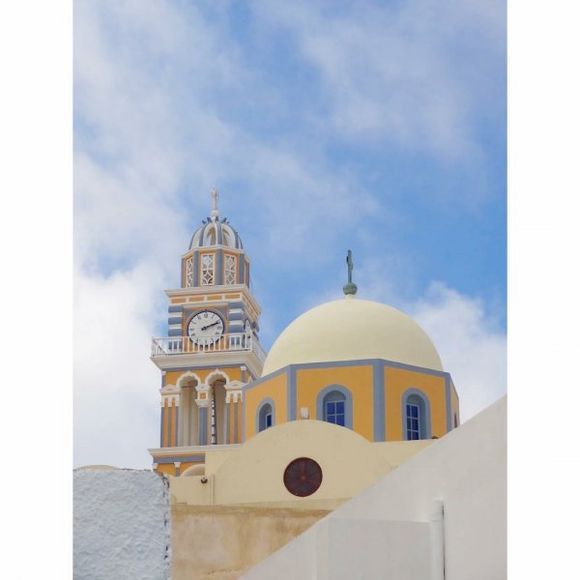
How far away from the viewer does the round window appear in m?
12.9

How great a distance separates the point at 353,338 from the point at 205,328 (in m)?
15.3

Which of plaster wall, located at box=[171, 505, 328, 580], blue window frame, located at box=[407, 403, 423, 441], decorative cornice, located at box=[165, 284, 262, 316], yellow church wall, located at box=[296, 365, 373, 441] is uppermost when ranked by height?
decorative cornice, located at box=[165, 284, 262, 316]

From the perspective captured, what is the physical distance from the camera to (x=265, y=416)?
16.5 m

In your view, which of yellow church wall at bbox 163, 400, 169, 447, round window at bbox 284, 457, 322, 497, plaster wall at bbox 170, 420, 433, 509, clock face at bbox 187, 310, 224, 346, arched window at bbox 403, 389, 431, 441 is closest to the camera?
plaster wall at bbox 170, 420, 433, 509

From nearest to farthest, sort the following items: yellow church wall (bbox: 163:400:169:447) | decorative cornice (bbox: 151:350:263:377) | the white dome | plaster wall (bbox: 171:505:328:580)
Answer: plaster wall (bbox: 171:505:328:580) → the white dome → yellow church wall (bbox: 163:400:169:447) → decorative cornice (bbox: 151:350:263:377)

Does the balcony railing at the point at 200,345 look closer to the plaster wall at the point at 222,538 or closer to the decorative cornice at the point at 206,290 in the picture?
the decorative cornice at the point at 206,290

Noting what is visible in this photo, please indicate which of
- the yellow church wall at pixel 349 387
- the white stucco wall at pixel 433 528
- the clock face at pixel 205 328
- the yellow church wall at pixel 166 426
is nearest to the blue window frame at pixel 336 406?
the yellow church wall at pixel 349 387

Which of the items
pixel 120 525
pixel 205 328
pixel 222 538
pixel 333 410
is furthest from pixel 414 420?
pixel 205 328

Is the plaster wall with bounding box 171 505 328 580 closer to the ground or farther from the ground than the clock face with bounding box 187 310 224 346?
closer to the ground

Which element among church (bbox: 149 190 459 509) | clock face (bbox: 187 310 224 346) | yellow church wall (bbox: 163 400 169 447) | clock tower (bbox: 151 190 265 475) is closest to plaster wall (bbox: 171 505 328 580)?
church (bbox: 149 190 459 509)

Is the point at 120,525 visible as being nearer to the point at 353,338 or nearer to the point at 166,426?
the point at 353,338

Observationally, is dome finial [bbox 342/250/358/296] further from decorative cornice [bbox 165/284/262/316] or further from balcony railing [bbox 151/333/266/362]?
decorative cornice [bbox 165/284/262/316]
